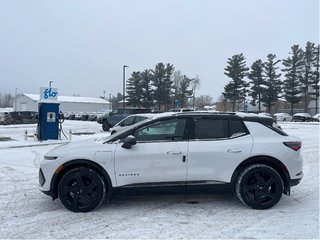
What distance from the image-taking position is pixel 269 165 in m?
5.77

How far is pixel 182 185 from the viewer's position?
219 inches

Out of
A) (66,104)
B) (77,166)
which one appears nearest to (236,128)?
(77,166)

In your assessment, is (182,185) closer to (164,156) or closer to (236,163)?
(164,156)

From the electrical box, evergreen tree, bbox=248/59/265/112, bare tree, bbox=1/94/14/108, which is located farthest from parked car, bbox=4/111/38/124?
bare tree, bbox=1/94/14/108

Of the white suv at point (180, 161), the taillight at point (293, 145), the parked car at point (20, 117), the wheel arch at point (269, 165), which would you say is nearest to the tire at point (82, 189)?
the white suv at point (180, 161)

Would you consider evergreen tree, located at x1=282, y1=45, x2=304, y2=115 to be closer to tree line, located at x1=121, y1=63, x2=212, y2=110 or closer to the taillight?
tree line, located at x1=121, y1=63, x2=212, y2=110

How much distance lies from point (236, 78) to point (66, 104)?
4246 centimetres

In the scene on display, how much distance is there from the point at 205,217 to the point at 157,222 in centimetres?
76

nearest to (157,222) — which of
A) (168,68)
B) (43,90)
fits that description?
(43,90)

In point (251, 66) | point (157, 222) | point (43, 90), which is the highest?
point (251, 66)

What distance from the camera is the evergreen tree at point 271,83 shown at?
197 feet

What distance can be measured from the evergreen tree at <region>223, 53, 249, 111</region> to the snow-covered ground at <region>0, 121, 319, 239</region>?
56402 mm

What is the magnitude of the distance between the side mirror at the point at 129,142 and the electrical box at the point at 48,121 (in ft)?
39.2

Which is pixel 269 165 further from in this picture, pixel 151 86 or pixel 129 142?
pixel 151 86
